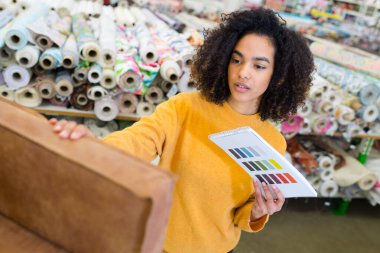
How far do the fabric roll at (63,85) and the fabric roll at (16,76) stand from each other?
0.14 metres

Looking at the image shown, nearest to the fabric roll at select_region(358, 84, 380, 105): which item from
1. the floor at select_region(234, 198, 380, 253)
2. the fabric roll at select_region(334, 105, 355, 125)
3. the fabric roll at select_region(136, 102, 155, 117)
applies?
the fabric roll at select_region(334, 105, 355, 125)

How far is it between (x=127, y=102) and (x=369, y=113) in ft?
4.95

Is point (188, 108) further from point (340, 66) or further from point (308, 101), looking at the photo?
point (340, 66)

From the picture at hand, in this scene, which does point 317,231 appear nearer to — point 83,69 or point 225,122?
point 225,122

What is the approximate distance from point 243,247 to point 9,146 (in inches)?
68.9

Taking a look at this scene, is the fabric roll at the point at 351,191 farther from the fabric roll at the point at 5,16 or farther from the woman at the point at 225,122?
the fabric roll at the point at 5,16

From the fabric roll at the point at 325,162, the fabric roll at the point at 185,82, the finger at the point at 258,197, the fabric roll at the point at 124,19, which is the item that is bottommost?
the fabric roll at the point at 325,162

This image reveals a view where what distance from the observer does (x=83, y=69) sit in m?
1.77

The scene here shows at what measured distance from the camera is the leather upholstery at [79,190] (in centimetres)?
53

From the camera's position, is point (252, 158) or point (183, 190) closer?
point (252, 158)

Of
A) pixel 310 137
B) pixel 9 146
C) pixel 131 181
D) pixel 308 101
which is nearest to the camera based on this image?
pixel 131 181

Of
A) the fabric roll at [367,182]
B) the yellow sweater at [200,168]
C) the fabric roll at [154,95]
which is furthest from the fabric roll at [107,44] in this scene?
the fabric roll at [367,182]

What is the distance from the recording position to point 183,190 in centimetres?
107

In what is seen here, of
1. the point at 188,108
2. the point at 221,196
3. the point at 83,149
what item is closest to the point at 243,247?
the point at 221,196
